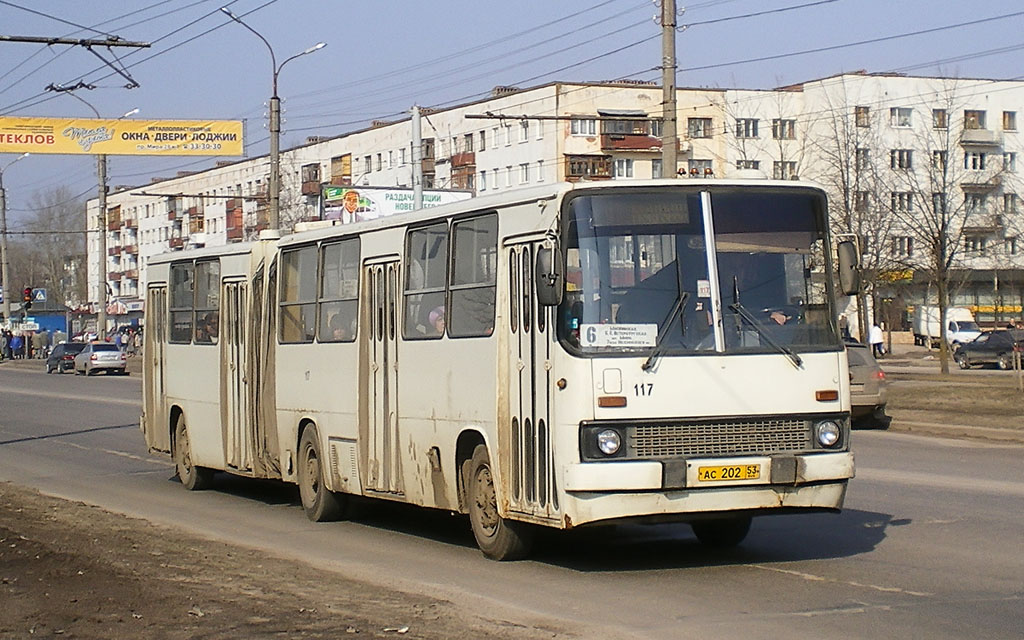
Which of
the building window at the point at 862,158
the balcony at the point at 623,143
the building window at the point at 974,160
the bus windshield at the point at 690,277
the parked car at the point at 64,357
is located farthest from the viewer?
the building window at the point at 974,160

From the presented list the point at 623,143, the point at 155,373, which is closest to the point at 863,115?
the point at 623,143

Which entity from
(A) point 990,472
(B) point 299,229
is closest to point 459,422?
(B) point 299,229

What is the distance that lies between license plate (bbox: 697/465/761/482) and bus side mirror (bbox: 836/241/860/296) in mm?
1417

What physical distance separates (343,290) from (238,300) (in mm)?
2790

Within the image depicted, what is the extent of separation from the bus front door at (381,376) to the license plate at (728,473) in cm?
323

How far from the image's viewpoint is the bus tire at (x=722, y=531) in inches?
435

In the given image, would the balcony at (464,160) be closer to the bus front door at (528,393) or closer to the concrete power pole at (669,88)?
the concrete power pole at (669,88)

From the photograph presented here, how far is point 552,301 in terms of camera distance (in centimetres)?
943

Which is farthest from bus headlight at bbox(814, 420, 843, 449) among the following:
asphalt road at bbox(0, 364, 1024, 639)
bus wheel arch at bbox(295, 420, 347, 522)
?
bus wheel arch at bbox(295, 420, 347, 522)

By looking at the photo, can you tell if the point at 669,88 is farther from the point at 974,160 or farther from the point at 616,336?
the point at 974,160

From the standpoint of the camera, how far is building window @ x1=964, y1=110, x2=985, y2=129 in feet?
294

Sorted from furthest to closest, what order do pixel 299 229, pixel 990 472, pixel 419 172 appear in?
pixel 419 172 → pixel 990 472 → pixel 299 229

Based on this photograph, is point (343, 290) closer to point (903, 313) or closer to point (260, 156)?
point (903, 313)

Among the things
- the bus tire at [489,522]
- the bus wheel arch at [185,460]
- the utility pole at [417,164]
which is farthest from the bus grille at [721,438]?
the utility pole at [417,164]
